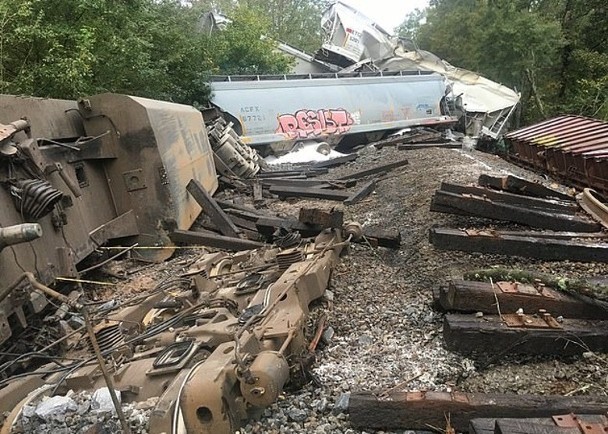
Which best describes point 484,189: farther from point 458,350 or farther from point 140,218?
point 140,218

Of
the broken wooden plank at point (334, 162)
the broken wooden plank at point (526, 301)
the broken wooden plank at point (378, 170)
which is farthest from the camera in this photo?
the broken wooden plank at point (334, 162)

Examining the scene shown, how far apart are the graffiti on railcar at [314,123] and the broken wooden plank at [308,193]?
6.33m

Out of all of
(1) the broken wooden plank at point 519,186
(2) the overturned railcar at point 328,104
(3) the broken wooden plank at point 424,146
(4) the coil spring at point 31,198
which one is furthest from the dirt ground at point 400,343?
(2) the overturned railcar at point 328,104

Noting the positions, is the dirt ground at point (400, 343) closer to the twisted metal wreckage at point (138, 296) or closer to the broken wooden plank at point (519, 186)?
the twisted metal wreckage at point (138, 296)

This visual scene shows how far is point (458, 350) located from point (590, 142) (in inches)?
309

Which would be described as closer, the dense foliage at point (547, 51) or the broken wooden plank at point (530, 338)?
the broken wooden plank at point (530, 338)

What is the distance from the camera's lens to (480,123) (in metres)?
19.8

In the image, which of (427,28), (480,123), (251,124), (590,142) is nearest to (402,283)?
(590,142)

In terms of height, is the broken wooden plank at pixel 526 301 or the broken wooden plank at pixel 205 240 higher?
the broken wooden plank at pixel 205 240

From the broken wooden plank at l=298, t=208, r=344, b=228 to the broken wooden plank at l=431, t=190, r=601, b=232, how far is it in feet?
4.24

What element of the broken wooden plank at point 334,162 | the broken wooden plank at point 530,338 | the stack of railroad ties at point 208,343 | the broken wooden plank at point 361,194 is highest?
the stack of railroad ties at point 208,343

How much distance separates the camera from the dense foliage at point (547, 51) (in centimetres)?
2147

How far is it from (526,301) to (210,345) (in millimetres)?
2262

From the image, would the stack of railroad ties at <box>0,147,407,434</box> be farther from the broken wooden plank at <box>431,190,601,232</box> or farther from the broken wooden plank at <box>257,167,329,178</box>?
the broken wooden plank at <box>257,167,329,178</box>
